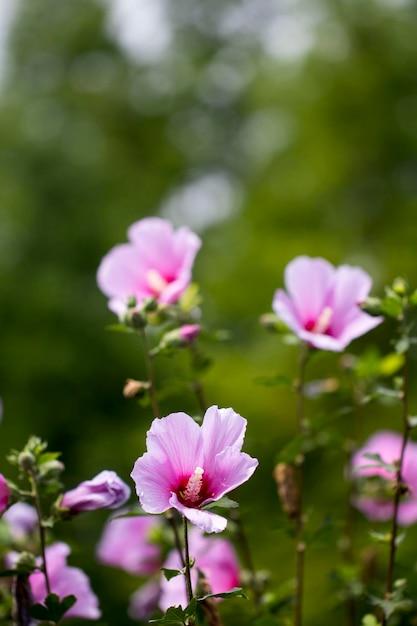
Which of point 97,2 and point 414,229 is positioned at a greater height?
point 97,2

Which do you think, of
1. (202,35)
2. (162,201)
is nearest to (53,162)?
(162,201)

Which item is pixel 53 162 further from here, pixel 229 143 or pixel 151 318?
pixel 151 318

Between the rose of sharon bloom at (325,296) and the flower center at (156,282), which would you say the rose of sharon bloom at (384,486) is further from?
the flower center at (156,282)

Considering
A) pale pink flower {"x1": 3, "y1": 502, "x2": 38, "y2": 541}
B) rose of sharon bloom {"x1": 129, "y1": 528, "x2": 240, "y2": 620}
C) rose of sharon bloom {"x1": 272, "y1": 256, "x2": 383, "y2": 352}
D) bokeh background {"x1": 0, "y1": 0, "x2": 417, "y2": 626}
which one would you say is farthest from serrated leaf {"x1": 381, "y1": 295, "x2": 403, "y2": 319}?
bokeh background {"x1": 0, "y1": 0, "x2": 417, "y2": 626}

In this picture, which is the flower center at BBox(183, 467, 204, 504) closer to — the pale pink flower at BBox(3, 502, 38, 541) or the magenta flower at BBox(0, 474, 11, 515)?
the magenta flower at BBox(0, 474, 11, 515)

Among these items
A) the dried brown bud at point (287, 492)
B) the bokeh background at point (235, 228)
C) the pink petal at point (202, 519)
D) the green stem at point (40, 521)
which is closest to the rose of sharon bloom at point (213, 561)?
the dried brown bud at point (287, 492)
